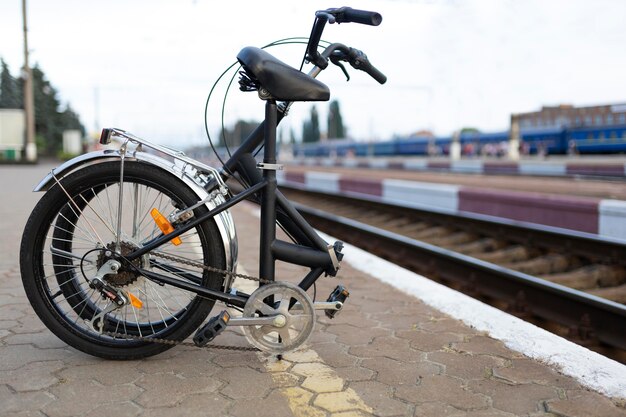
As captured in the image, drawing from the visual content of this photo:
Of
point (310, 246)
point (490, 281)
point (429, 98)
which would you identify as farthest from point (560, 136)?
point (310, 246)

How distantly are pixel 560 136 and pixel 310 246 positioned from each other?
126ft

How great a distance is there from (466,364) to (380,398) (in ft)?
1.90

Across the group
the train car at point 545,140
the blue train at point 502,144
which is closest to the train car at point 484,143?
the blue train at point 502,144

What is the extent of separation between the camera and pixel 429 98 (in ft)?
179

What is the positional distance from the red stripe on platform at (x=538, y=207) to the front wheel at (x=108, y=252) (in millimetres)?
5022

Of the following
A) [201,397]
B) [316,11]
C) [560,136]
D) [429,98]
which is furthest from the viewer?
[429,98]

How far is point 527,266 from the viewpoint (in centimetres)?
553

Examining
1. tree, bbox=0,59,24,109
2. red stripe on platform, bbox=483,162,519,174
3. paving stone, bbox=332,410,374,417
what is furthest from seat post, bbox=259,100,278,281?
red stripe on platform, bbox=483,162,519,174

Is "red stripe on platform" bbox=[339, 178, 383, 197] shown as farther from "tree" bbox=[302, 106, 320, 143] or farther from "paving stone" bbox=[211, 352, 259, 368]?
"tree" bbox=[302, 106, 320, 143]

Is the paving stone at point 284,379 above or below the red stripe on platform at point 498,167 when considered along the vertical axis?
below

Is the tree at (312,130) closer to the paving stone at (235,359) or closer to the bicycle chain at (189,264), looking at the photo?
the paving stone at (235,359)

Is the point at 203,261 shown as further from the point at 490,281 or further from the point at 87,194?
the point at 490,281

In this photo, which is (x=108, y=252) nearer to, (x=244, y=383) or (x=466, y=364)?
(x=244, y=383)

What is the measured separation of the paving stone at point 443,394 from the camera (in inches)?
88.9
